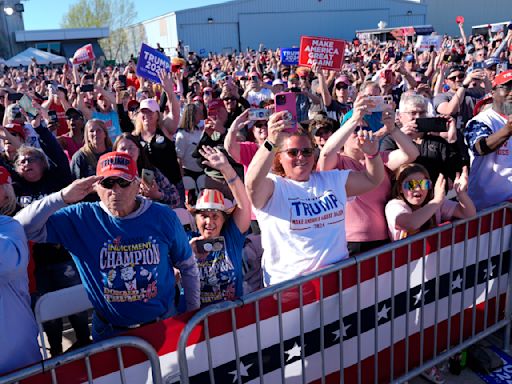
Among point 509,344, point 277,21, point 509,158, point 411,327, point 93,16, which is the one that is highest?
point 93,16

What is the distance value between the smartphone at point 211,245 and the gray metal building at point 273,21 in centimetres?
4463

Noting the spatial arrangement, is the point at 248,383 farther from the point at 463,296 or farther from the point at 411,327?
the point at 463,296

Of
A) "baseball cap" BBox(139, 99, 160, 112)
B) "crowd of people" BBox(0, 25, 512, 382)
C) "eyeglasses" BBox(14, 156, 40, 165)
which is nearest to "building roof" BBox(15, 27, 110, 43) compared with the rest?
"baseball cap" BBox(139, 99, 160, 112)

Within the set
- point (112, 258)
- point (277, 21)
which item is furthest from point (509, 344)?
point (277, 21)

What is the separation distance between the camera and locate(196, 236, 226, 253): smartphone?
10.9ft

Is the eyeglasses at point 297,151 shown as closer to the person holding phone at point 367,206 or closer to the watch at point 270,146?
the watch at point 270,146

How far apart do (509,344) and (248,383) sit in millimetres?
2447

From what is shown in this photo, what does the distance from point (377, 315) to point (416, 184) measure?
3.38 ft

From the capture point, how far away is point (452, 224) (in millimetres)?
3301

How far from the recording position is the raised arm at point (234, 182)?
10.00ft

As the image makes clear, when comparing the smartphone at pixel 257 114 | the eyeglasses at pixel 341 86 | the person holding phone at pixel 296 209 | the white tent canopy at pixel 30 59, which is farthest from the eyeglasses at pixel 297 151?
the white tent canopy at pixel 30 59

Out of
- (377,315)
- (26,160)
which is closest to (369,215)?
(377,315)

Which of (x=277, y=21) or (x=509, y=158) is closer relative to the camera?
(x=509, y=158)

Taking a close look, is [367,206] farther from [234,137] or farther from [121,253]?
[121,253]
